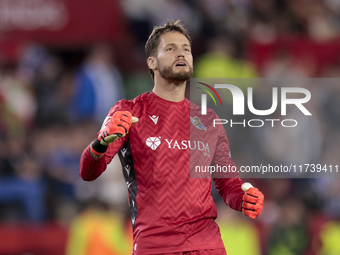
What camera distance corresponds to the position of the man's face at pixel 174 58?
12.8 feet

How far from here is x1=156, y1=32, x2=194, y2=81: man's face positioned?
→ 392 centimetres

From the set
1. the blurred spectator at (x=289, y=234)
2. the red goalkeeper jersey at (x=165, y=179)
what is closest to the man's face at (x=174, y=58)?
the red goalkeeper jersey at (x=165, y=179)

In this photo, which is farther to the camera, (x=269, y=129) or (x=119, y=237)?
(x=269, y=129)

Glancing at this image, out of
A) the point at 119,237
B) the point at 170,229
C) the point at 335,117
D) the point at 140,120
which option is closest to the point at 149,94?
the point at 140,120

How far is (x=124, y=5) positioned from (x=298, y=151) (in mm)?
4223

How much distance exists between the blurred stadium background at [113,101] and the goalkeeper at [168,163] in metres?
1.90

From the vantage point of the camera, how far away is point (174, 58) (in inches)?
155

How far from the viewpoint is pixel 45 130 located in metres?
8.61

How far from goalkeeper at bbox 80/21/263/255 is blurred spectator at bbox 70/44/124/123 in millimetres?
4734

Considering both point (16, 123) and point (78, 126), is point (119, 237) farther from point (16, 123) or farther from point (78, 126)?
point (16, 123)

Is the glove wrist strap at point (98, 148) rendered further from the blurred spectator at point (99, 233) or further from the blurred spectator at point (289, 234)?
the blurred spectator at point (289, 234)

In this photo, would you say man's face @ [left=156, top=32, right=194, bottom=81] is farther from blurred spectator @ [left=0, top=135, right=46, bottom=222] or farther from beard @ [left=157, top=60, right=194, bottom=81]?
blurred spectator @ [left=0, top=135, right=46, bottom=222]
